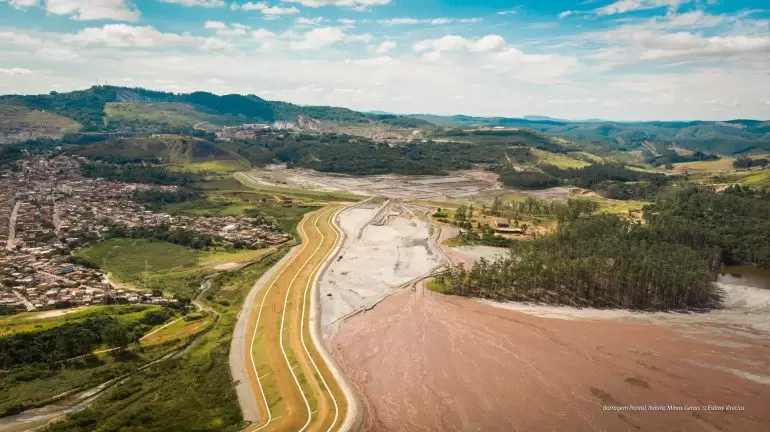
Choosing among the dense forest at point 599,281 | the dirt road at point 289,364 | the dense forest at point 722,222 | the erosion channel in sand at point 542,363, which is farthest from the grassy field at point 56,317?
the dense forest at point 722,222

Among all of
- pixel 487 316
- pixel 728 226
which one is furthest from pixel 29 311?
pixel 728 226

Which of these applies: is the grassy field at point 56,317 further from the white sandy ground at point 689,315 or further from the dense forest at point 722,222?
the dense forest at point 722,222

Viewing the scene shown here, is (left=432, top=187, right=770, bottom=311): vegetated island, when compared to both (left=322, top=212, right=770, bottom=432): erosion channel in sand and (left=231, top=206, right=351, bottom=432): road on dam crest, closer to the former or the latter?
(left=322, top=212, right=770, bottom=432): erosion channel in sand

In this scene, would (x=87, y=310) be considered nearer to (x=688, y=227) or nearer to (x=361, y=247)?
(x=361, y=247)

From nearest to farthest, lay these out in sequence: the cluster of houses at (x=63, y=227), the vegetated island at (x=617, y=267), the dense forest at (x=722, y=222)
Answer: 1. the cluster of houses at (x=63, y=227)
2. the vegetated island at (x=617, y=267)
3. the dense forest at (x=722, y=222)

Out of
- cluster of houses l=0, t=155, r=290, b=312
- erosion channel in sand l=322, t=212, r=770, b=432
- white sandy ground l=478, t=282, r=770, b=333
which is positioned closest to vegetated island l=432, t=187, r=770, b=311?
white sandy ground l=478, t=282, r=770, b=333

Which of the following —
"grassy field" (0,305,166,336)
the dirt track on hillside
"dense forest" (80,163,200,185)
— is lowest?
the dirt track on hillside
